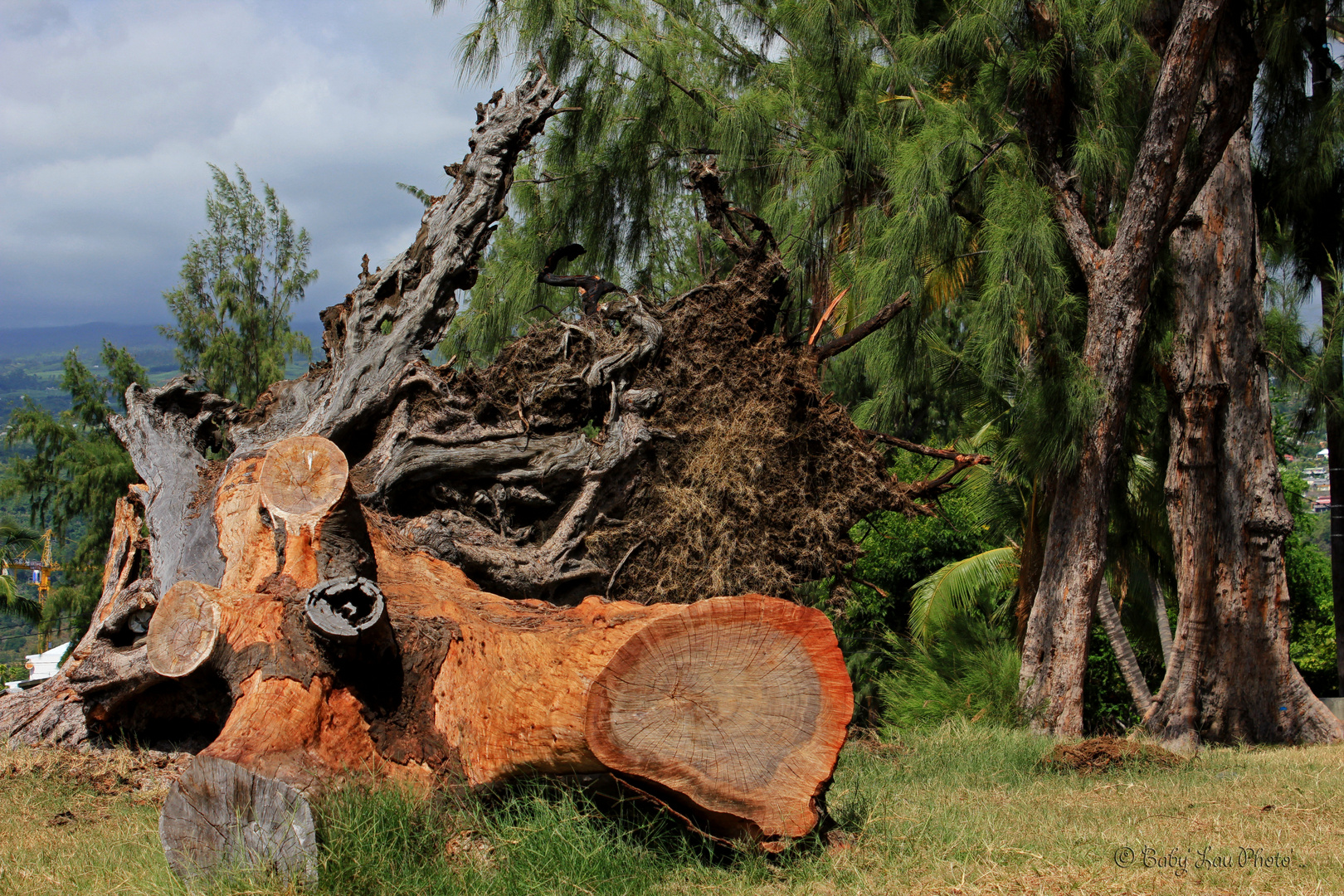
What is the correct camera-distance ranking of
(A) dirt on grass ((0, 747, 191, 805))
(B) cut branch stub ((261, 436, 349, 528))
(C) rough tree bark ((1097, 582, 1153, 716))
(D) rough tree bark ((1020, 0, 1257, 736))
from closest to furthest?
(B) cut branch stub ((261, 436, 349, 528)), (A) dirt on grass ((0, 747, 191, 805)), (D) rough tree bark ((1020, 0, 1257, 736)), (C) rough tree bark ((1097, 582, 1153, 716))

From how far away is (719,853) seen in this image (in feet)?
13.3

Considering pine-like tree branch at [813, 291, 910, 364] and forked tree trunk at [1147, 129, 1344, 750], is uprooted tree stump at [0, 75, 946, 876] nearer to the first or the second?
pine-like tree branch at [813, 291, 910, 364]

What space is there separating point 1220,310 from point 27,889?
1078 cm

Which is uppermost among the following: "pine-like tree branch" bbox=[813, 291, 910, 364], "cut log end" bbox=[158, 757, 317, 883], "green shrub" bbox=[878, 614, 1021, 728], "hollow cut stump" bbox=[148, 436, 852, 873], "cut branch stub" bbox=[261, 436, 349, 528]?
"pine-like tree branch" bbox=[813, 291, 910, 364]

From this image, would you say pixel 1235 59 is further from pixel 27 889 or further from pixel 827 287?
pixel 27 889

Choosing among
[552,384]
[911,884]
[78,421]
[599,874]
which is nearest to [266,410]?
[552,384]

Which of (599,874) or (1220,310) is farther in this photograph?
(1220,310)

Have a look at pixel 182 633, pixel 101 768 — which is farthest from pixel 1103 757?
pixel 101 768

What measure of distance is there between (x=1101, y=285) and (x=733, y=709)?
6888 millimetres

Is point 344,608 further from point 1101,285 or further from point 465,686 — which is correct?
point 1101,285

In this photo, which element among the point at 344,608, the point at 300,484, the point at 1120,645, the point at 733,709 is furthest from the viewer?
the point at 1120,645

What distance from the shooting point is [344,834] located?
11.6ft

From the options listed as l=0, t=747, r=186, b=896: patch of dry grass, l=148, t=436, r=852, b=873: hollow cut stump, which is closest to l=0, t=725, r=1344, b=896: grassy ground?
l=0, t=747, r=186, b=896: patch of dry grass

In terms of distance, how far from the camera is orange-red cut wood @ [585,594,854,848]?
3.80m
